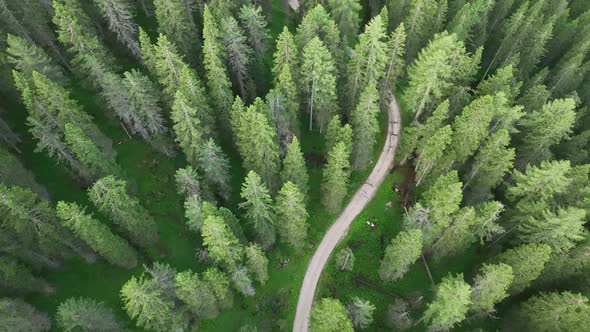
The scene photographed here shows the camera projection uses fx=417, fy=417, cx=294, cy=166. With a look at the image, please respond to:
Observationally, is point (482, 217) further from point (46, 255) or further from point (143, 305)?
point (46, 255)

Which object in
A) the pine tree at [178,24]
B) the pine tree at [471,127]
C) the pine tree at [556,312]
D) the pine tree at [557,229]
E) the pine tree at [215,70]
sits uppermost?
the pine tree at [178,24]

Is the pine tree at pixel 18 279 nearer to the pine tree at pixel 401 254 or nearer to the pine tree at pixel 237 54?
the pine tree at pixel 237 54

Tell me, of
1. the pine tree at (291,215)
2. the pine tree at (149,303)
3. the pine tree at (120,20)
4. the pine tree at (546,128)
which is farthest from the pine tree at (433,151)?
the pine tree at (120,20)

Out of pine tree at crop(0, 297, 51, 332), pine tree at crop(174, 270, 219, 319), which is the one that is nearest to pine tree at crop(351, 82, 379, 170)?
pine tree at crop(174, 270, 219, 319)

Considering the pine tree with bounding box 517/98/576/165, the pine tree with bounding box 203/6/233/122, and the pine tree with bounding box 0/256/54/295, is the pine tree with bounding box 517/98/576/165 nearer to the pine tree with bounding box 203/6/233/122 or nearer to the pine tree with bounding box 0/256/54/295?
the pine tree with bounding box 203/6/233/122

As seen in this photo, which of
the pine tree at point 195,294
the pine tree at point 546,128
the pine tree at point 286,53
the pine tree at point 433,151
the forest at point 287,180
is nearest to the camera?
the pine tree at point 195,294

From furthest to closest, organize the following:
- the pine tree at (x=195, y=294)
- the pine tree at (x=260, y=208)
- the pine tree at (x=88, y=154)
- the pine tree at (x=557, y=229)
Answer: the pine tree at (x=88, y=154) < the pine tree at (x=260, y=208) < the pine tree at (x=557, y=229) < the pine tree at (x=195, y=294)

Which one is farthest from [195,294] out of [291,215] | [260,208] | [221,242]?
[291,215]

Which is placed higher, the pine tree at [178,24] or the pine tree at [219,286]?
the pine tree at [178,24]
